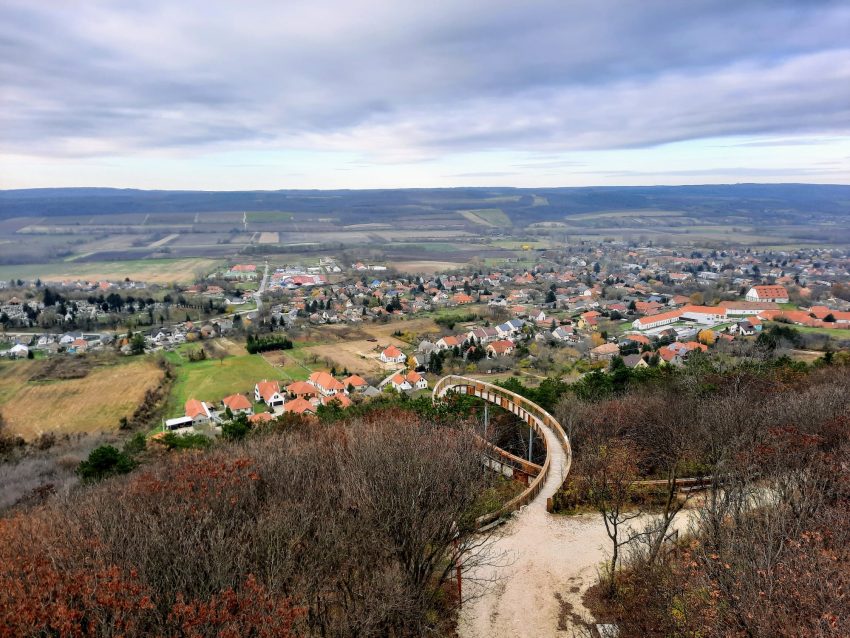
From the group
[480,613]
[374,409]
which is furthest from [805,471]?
[374,409]

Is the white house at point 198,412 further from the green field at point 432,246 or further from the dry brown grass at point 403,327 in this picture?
the green field at point 432,246

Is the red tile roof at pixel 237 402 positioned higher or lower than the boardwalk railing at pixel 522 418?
lower

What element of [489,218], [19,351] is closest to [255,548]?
[19,351]

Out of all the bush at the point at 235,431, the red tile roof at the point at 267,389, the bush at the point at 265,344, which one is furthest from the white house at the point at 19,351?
the bush at the point at 235,431

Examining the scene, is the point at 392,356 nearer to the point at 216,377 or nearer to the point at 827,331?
the point at 216,377

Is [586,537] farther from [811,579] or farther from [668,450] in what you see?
[811,579]
